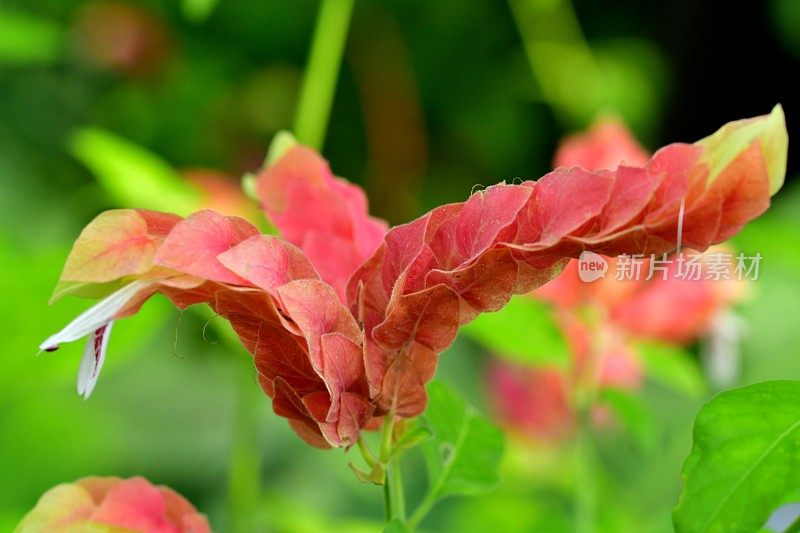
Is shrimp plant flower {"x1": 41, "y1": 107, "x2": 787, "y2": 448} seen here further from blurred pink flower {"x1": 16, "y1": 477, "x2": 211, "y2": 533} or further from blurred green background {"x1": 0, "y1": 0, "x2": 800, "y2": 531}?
blurred green background {"x1": 0, "y1": 0, "x2": 800, "y2": 531}

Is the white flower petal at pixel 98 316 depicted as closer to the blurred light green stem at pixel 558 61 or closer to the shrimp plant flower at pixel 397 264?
the shrimp plant flower at pixel 397 264

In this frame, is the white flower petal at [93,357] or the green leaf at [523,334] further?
the green leaf at [523,334]

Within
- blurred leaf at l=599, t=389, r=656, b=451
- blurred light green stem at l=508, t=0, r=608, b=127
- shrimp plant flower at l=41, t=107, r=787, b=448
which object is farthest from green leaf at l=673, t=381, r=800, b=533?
blurred light green stem at l=508, t=0, r=608, b=127

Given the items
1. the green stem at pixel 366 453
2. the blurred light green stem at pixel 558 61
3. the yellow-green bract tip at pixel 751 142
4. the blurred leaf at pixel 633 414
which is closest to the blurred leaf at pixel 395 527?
the green stem at pixel 366 453

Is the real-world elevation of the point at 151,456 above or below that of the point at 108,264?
below

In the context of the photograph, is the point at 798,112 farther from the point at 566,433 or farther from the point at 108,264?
the point at 108,264

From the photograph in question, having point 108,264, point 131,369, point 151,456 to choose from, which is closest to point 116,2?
point 131,369

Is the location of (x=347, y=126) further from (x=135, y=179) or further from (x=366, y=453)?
(x=366, y=453)
